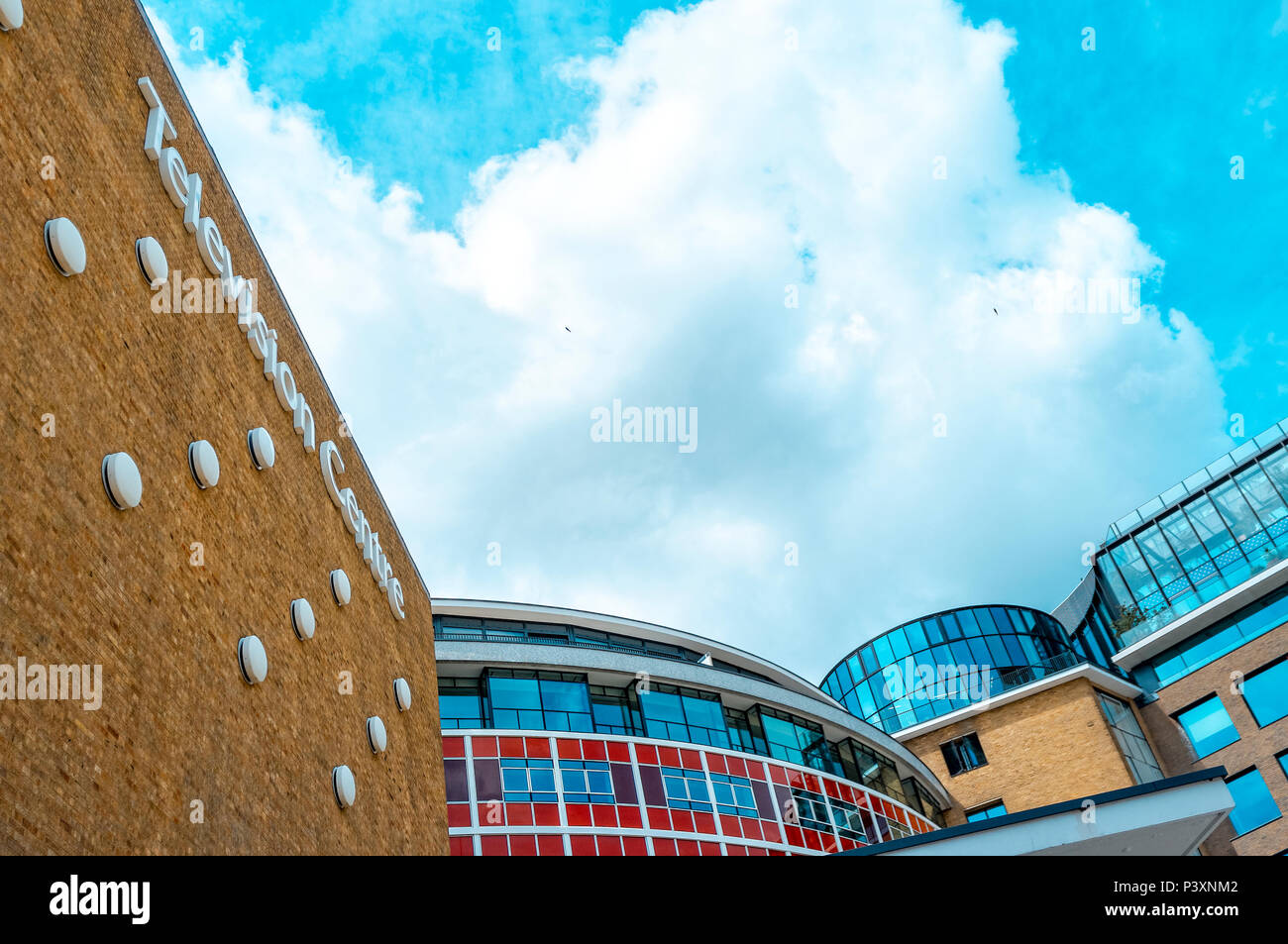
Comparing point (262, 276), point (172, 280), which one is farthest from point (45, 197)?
point (262, 276)

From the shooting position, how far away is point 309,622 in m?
12.1

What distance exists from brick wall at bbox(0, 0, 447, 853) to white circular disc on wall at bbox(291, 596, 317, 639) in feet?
0.55

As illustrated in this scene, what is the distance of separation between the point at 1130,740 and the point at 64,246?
45.9 m

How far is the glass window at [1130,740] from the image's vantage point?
1709 inches

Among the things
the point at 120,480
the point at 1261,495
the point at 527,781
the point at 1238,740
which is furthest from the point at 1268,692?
the point at 120,480

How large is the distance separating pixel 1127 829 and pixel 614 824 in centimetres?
1328

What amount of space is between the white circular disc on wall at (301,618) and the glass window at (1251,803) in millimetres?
37908

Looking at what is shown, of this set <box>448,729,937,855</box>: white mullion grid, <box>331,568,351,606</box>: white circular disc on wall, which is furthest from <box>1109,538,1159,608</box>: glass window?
<box>331,568,351,606</box>: white circular disc on wall

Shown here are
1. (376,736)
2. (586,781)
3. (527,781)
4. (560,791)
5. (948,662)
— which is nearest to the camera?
(376,736)

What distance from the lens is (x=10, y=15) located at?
8.24 metres

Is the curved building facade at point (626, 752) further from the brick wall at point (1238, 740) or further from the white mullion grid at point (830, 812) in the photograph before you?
the brick wall at point (1238, 740)

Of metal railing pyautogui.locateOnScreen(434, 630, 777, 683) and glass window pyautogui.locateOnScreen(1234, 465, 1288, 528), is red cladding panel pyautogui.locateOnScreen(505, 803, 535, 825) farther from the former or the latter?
glass window pyautogui.locateOnScreen(1234, 465, 1288, 528)

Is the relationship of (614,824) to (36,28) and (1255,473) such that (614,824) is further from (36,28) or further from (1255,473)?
(1255,473)

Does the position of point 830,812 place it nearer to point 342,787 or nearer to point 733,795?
point 733,795
